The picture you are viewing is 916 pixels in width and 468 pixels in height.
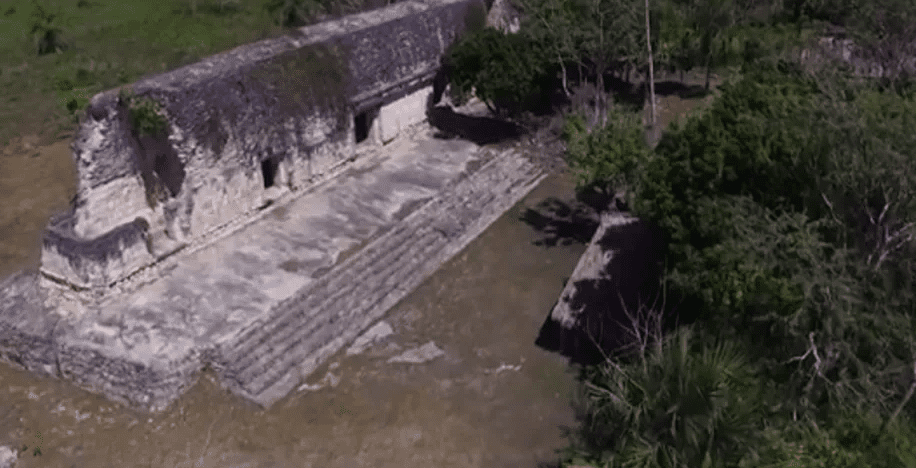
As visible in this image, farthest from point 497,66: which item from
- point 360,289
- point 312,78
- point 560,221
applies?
point 360,289

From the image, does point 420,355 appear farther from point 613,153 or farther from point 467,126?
point 467,126

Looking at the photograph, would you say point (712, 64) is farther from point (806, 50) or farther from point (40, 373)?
point (40, 373)

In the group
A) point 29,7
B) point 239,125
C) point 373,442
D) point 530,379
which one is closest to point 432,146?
point 239,125

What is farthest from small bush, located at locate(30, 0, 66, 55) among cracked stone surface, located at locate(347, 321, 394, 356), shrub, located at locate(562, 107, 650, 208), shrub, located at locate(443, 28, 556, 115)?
shrub, located at locate(562, 107, 650, 208)

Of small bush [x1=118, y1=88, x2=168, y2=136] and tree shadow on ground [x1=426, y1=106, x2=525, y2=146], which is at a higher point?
small bush [x1=118, y1=88, x2=168, y2=136]

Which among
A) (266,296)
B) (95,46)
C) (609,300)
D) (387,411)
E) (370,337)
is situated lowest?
(387,411)

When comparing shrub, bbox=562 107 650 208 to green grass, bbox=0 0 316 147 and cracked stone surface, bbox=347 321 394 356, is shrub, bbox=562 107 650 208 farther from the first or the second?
green grass, bbox=0 0 316 147
